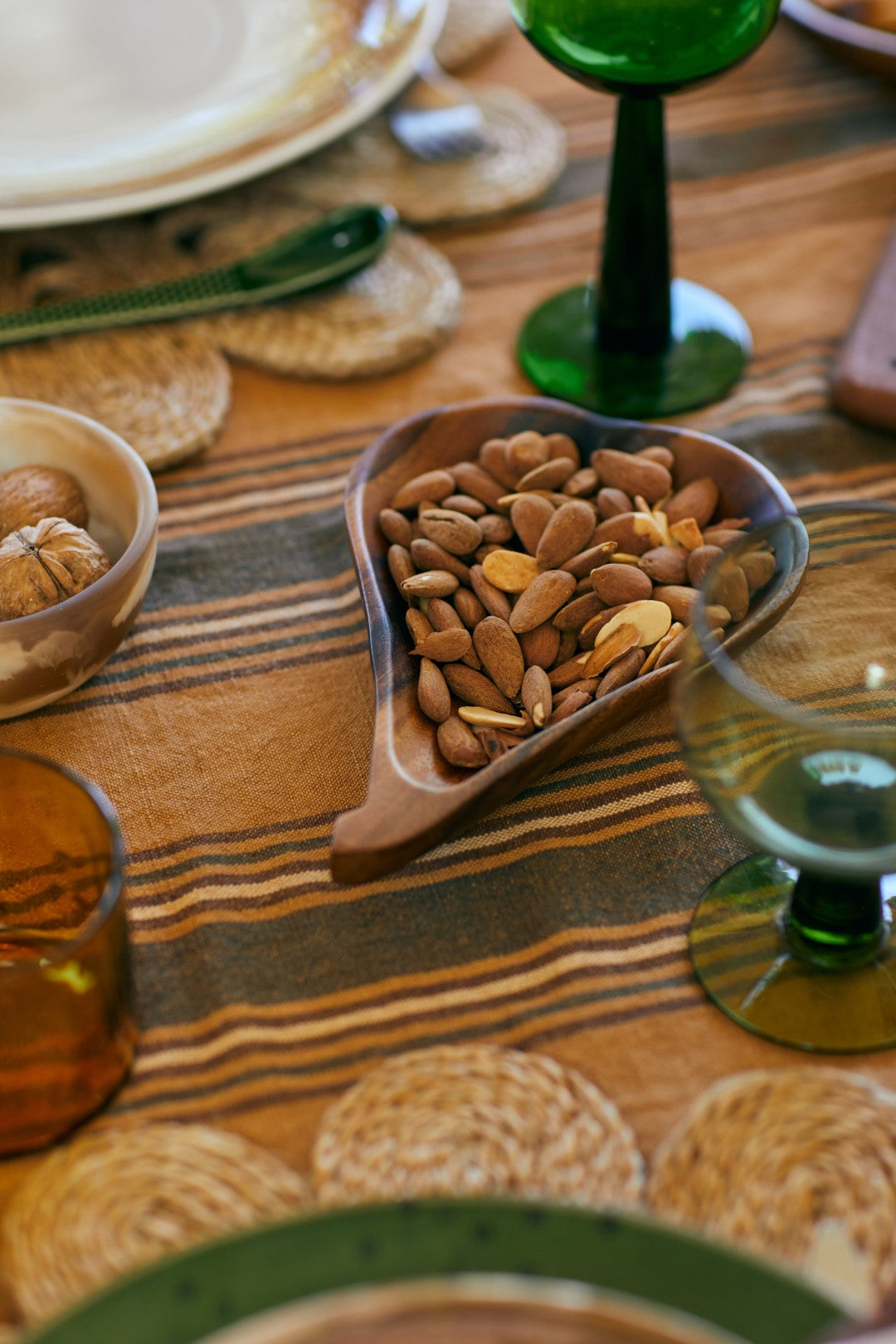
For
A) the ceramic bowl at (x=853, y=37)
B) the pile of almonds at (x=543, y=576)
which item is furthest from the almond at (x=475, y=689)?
the ceramic bowl at (x=853, y=37)

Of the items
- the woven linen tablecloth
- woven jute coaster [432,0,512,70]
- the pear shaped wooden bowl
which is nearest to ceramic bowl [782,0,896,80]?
the woven linen tablecloth

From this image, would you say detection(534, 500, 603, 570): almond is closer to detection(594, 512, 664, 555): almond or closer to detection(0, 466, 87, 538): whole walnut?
detection(594, 512, 664, 555): almond

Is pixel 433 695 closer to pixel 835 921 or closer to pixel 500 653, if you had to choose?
pixel 500 653

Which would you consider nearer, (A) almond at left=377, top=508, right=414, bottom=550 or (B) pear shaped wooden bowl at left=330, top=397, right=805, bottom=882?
(B) pear shaped wooden bowl at left=330, top=397, right=805, bottom=882

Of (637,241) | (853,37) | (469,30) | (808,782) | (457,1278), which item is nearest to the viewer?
(457,1278)

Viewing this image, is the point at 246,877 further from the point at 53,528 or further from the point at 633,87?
the point at 633,87

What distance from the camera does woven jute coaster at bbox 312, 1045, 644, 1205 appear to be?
0.35 m

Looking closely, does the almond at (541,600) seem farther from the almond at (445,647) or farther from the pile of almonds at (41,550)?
the pile of almonds at (41,550)

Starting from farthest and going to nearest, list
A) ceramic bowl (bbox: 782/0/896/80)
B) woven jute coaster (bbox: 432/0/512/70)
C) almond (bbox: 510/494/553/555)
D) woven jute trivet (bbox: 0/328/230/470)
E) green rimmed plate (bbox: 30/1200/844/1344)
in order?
woven jute coaster (bbox: 432/0/512/70)
ceramic bowl (bbox: 782/0/896/80)
woven jute trivet (bbox: 0/328/230/470)
almond (bbox: 510/494/553/555)
green rimmed plate (bbox: 30/1200/844/1344)

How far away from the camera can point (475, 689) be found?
44 cm

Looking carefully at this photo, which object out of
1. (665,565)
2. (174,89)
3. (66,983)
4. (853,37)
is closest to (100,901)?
(66,983)

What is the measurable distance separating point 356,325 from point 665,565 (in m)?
0.25

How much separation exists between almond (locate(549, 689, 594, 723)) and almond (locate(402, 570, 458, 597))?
65 millimetres

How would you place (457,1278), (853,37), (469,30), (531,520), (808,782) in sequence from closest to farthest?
(457,1278) → (808,782) → (531,520) → (853,37) → (469,30)
